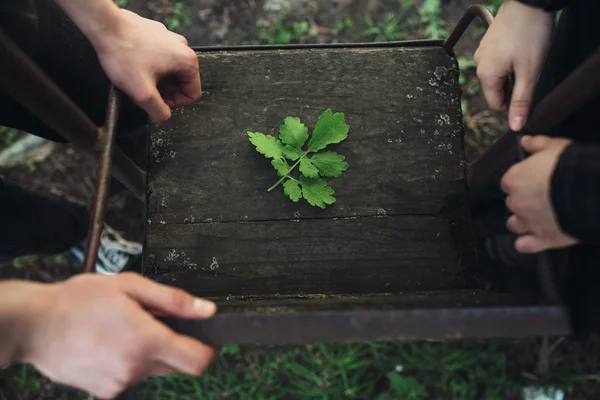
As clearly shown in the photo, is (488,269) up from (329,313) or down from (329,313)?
up

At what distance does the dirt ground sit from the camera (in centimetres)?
269

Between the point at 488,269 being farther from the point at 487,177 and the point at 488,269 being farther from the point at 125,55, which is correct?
the point at 125,55

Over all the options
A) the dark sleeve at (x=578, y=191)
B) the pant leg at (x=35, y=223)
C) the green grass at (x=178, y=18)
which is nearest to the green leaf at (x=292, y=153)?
the dark sleeve at (x=578, y=191)

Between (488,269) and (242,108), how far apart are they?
1380mm

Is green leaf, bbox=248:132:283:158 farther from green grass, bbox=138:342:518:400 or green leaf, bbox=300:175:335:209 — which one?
green grass, bbox=138:342:518:400

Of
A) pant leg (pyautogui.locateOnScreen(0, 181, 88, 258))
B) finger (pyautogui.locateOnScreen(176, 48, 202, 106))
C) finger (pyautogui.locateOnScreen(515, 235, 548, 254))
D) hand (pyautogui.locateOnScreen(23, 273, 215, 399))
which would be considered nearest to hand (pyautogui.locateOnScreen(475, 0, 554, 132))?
finger (pyautogui.locateOnScreen(515, 235, 548, 254))

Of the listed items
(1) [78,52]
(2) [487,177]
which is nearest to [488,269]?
(2) [487,177]

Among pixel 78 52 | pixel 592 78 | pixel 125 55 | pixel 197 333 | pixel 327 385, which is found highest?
pixel 78 52

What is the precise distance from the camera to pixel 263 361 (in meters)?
2.48

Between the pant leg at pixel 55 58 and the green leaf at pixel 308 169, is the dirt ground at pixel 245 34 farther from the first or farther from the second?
the green leaf at pixel 308 169

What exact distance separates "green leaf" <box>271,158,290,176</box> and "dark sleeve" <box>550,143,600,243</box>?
716mm

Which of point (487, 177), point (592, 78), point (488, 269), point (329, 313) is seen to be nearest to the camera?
point (329, 313)

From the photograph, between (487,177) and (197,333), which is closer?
(197,333)

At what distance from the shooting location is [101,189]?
46.4 inches
